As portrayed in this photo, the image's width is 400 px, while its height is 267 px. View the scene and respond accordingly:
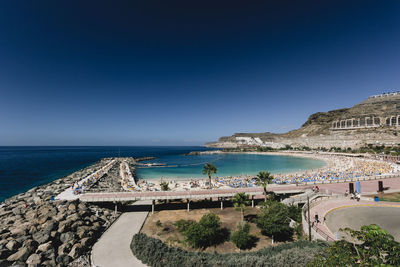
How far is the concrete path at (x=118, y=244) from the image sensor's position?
14.8 m

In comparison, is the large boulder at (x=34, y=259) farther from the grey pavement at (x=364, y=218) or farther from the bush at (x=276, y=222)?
the grey pavement at (x=364, y=218)

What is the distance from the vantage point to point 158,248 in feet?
48.0

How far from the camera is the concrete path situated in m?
14.8

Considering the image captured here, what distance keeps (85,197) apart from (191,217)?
16619mm

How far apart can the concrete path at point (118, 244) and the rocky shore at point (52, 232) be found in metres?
0.80

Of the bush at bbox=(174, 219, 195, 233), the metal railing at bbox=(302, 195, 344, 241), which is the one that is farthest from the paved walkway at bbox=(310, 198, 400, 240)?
the bush at bbox=(174, 219, 195, 233)

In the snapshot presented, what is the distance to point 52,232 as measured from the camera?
17859mm

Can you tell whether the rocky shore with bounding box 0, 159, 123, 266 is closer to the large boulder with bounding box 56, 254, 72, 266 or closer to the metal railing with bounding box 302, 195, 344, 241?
the large boulder with bounding box 56, 254, 72, 266

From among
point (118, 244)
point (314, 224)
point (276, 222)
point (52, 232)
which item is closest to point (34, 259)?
point (52, 232)

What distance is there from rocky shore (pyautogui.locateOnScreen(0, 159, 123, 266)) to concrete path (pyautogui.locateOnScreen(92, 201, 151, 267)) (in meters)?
0.80

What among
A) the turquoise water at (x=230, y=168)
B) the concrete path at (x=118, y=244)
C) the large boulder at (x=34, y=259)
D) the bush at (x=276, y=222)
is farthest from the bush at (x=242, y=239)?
the turquoise water at (x=230, y=168)

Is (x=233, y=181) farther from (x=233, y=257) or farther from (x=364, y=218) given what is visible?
(x=233, y=257)

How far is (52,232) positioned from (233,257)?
60.5 ft

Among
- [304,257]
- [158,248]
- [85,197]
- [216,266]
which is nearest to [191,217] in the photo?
[158,248]
